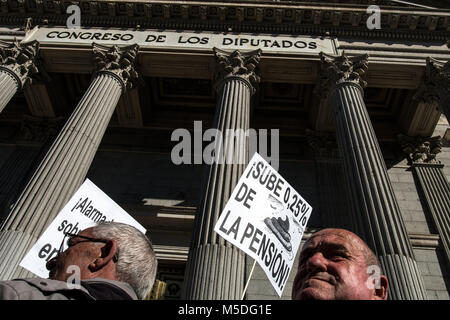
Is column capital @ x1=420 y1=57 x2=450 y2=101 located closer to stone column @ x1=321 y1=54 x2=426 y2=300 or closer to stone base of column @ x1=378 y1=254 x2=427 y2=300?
stone column @ x1=321 y1=54 x2=426 y2=300

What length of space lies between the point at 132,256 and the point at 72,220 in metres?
4.23

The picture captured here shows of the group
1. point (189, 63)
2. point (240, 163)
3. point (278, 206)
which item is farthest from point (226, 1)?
point (278, 206)

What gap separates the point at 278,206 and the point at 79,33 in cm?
1240

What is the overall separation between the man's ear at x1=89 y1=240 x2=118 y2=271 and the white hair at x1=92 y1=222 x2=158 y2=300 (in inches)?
2.2

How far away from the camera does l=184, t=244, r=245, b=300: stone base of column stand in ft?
22.2

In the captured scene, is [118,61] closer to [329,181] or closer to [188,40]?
[188,40]

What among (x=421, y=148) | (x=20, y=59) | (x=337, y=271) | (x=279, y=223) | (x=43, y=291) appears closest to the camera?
(x=43, y=291)

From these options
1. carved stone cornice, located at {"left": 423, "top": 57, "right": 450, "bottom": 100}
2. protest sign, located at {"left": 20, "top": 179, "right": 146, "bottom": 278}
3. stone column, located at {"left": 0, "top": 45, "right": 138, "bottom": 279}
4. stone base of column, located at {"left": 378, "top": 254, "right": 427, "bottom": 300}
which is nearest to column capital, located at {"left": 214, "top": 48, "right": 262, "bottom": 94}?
stone column, located at {"left": 0, "top": 45, "right": 138, "bottom": 279}

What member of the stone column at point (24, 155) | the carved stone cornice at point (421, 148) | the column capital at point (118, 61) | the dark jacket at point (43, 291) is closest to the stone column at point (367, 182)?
the carved stone cornice at point (421, 148)

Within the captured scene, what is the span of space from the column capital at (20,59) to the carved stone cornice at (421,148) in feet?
51.2

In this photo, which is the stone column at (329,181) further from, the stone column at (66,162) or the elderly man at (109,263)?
the elderly man at (109,263)

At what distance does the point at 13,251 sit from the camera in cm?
798

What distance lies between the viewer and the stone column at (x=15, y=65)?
12.2 metres

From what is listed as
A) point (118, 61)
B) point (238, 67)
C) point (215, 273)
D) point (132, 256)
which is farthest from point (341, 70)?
point (132, 256)
